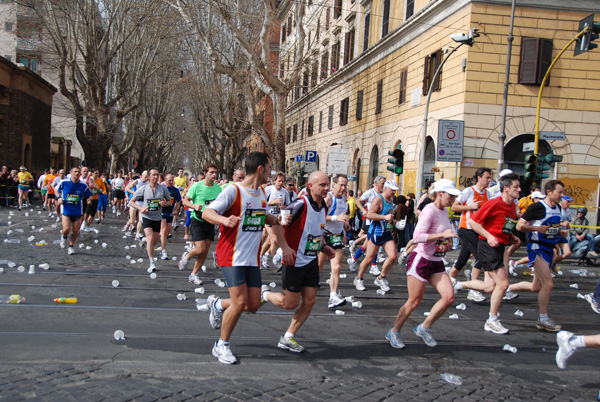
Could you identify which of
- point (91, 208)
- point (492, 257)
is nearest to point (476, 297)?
point (492, 257)

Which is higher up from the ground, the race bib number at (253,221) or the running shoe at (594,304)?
the race bib number at (253,221)

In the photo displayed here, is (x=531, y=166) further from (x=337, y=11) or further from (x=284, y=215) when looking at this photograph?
(x=337, y=11)

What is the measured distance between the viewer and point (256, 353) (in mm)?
5117

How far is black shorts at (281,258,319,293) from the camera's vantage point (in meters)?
5.15

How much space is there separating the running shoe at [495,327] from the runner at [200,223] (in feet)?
14.3

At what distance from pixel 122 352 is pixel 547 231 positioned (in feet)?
16.6

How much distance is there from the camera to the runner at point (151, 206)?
31.1 feet

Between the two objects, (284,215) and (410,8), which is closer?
(284,215)

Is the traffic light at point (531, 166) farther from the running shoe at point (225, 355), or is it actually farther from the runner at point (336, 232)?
the running shoe at point (225, 355)

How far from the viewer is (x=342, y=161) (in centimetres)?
2066

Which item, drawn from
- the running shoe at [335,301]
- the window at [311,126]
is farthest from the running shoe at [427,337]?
Result: the window at [311,126]

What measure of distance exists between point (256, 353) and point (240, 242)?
1.12 meters

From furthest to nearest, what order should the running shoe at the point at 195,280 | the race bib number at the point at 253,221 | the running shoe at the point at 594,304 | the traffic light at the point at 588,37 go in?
1. the traffic light at the point at 588,37
2. the running shoe at the point at 195,280
3. the running shoe at the point at 594,304
4. the race bib number at the point at 253,221

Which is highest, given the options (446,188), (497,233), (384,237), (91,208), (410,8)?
(410,8)
